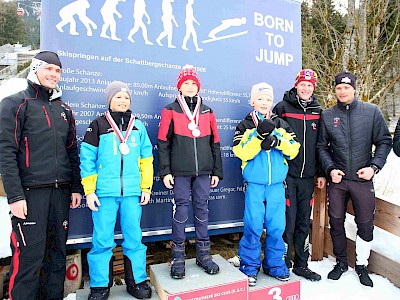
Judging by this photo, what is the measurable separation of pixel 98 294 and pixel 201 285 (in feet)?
2.81

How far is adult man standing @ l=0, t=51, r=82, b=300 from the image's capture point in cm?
246

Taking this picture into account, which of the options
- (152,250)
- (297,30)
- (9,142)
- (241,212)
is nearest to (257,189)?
(241,212)

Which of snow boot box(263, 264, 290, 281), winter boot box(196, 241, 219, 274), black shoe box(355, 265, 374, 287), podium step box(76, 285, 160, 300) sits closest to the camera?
podium step box(76, 285, 160, 300)

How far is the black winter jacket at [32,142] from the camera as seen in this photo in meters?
2.41

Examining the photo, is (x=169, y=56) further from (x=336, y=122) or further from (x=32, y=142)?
(x=336, y=122)

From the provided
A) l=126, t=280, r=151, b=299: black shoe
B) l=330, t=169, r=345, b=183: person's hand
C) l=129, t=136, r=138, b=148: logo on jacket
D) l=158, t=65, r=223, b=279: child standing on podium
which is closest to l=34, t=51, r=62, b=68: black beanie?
l=129, t=136, r=138, b=148: logo on jacket

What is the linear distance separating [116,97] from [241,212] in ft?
7.43

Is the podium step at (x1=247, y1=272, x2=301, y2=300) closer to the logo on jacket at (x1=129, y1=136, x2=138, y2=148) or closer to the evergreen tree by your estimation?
the logo on jacket at (x1=129, y1=136, x2=138, y2=148)

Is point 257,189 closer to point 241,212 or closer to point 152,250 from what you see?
point 241,212

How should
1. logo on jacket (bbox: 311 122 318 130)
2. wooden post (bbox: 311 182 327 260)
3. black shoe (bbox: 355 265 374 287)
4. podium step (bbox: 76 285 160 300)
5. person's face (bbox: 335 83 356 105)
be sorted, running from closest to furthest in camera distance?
podium step (bbox: 76 285 160 300) → black shoe (bbox: 355 265 374 287) → person's face (bbox: 335 83 356 105) → logo on jacket (bbox: 311 122 318 130) → wooden post (bbox: 311 182 327 260)

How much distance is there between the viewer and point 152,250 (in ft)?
14.0

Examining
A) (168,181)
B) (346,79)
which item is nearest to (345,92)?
(346,79)

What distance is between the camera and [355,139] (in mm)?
3410

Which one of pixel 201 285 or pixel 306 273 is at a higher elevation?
pixel 201 285
